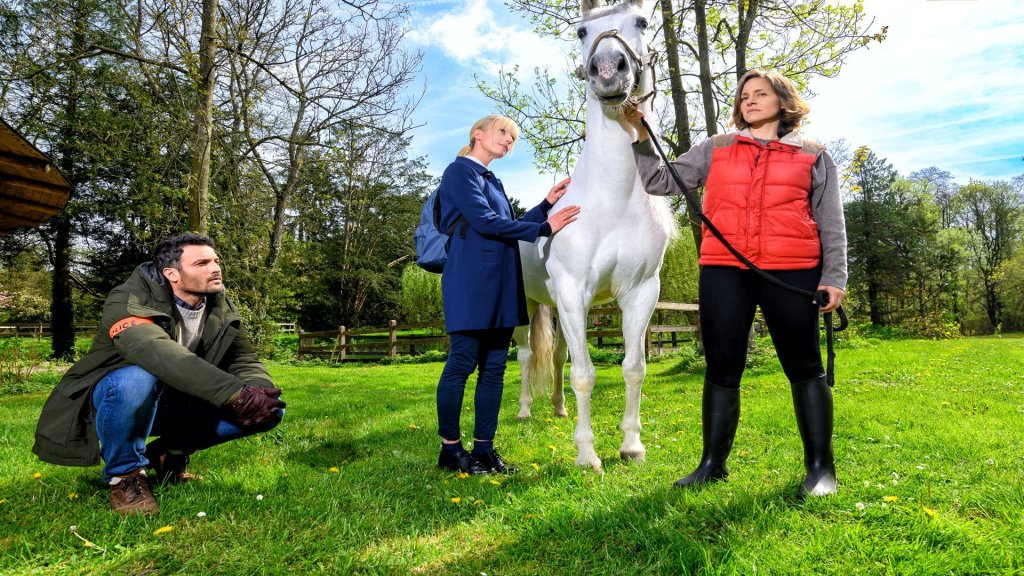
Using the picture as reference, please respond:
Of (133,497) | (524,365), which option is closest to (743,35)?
(524,365)

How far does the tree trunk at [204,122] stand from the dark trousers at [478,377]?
5.65 meters

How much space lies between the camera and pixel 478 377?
3.30 m

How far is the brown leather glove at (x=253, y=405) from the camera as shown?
8.16 feet

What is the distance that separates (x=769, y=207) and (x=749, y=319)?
1.69 ft

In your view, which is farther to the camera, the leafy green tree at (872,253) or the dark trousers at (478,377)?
the leafy green tree at (872,253)

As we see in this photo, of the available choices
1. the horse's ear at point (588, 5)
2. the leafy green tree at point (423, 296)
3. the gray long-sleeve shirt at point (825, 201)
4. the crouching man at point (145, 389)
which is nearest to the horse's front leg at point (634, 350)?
the gray long-sleeve shirt at point (825, 201)

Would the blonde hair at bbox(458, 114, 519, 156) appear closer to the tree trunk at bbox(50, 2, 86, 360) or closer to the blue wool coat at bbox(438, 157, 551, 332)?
the blue wool coat at bbox(438, 157, 551, 332)

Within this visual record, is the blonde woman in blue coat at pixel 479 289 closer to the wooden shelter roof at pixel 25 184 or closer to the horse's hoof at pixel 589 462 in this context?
the horse's hoof at pixel 589 462

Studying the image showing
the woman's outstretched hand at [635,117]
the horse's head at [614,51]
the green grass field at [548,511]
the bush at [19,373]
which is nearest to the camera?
the green grass field at [548,511]

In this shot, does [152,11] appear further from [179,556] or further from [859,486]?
[859,486]

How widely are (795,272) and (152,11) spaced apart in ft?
30.2

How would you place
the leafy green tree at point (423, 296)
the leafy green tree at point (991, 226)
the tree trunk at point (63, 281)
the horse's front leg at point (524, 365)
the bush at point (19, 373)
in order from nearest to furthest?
1. the horse's front leg at point (524, 365)
2. the bush at point (19, 373)
3. the tree trunk at point (63, 281)
4. the leafy green tree at point (423, 296)
5. the leafy green tree at point (991, 226)

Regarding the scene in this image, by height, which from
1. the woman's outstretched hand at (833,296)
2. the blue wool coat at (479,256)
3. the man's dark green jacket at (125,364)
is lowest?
the man's dark green jacket at (125,364)

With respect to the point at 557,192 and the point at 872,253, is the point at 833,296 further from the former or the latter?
the point at 872,253
